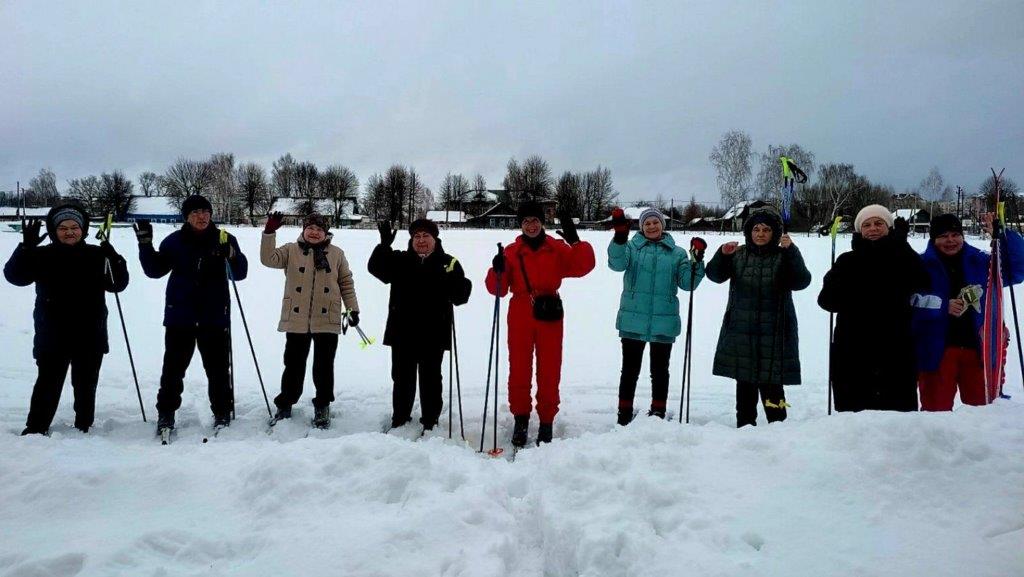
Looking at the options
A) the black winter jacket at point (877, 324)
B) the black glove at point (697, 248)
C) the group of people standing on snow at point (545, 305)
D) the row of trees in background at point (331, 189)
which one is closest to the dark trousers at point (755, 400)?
the group of people standing on snow at point (545, 305)

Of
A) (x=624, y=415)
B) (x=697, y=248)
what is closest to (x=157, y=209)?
(x=624, y=415)

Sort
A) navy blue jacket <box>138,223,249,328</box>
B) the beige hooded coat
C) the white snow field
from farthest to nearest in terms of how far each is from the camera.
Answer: the beige hooded coat → navy blue jacket <box>138,223,249,328</box> → the white snow field

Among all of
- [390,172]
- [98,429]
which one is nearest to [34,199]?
[390,172]

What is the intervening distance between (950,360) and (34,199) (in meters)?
105

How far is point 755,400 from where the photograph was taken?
4.16 meters

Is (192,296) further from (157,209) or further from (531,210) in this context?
(157,209)

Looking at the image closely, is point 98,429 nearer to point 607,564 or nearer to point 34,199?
point 607,564

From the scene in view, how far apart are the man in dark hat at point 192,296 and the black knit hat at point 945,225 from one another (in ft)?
17.4

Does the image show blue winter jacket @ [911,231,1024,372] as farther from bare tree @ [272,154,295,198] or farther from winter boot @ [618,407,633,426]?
bare tree @ [272,154,295,198]

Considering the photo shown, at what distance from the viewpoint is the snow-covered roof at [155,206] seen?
212 feet

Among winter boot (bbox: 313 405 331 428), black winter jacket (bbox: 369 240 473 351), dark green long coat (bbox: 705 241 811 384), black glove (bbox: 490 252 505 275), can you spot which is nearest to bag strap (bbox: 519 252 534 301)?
black glove (bbox: 490 252 505 275)

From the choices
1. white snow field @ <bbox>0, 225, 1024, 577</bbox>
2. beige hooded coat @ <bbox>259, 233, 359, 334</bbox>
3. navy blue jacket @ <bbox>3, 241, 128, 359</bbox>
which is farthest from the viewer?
beige hooded coat @ <bbox>259, 233, 359, 334</bbox>

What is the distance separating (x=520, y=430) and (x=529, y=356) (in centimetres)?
59

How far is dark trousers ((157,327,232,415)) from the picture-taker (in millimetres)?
4363
